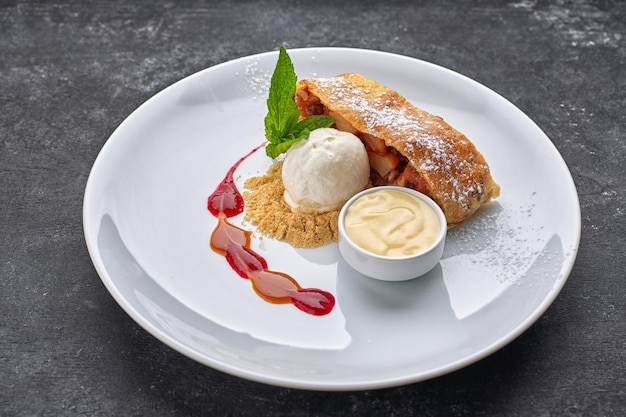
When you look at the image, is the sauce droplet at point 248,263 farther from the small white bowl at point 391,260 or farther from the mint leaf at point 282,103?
the mint leaf at point 282,103

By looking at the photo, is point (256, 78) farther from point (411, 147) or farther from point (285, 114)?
point (411, 147)

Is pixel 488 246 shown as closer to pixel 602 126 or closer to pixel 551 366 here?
pixel 551 366

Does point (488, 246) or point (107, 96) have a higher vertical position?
point (488, 246)

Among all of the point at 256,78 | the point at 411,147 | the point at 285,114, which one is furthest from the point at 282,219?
the point at 256,78

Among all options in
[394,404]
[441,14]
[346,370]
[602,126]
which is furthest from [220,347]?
[441,14]

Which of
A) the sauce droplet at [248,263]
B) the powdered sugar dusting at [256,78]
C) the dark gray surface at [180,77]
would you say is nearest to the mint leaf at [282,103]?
the sauce droplet at [248,263]

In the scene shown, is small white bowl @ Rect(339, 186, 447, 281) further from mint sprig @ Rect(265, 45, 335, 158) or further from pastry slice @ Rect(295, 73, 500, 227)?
mint sprig @ Rect(265, 45, 335, 158)
